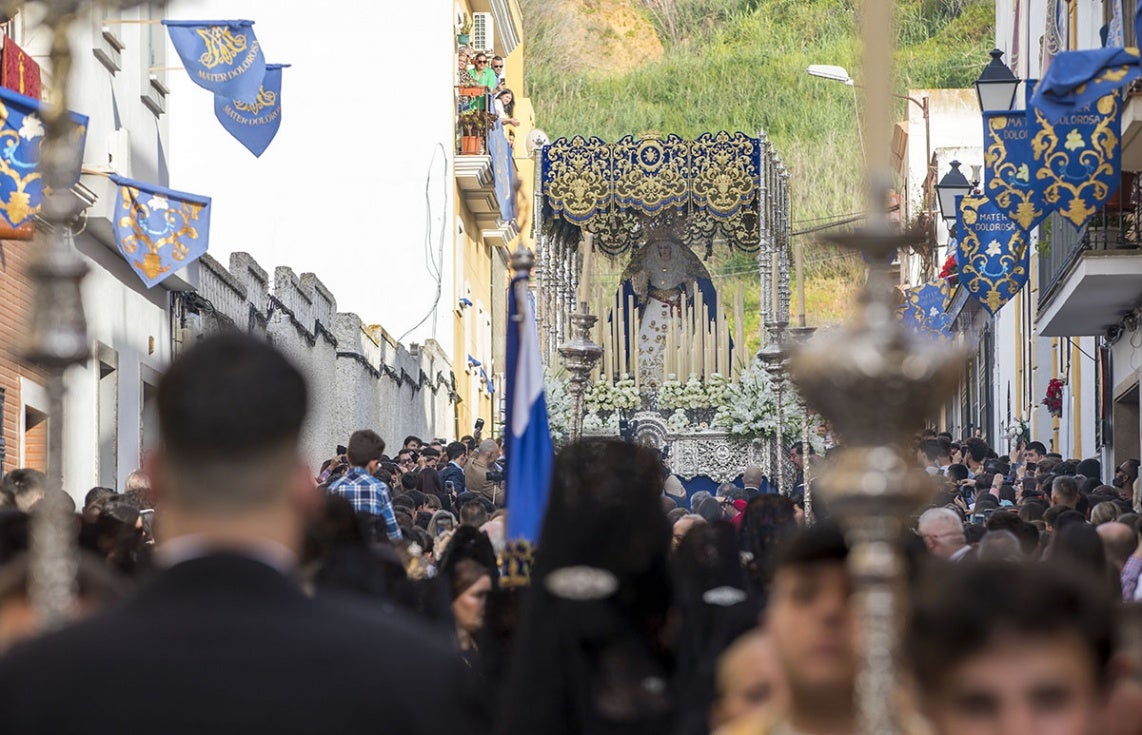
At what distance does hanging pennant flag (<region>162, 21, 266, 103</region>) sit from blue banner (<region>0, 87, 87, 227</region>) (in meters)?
5.10

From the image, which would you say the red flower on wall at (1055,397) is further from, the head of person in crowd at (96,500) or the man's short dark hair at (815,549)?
the man's short dark hair at (815,549)

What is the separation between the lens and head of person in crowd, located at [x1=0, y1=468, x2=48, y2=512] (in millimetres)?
10494

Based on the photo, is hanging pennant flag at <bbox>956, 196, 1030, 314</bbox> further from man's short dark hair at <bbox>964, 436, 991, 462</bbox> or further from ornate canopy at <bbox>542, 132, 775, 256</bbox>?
ornate canopy at <bbox>542, 132, 775, 256</bbox>

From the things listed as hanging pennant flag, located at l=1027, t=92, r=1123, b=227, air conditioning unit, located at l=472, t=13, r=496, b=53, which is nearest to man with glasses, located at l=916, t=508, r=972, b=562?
hanging pennant flag, located at l=1027, t=92, r=1123, b=227

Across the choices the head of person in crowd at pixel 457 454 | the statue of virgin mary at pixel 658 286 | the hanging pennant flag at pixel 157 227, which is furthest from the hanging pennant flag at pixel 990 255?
the hanging pennant flag at pixel 157 227

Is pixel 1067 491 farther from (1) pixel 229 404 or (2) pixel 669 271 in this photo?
(2) pixel 669 271

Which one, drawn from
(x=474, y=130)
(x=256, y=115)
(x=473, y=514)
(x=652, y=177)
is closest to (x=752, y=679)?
(x=473, y=514)

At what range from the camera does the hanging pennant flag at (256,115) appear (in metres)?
19.4

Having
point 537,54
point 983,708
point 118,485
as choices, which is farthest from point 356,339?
point 537,54

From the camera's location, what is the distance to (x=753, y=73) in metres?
84.2

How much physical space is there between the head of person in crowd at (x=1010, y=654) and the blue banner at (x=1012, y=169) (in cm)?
1373

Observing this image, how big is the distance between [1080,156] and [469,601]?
1001 cm

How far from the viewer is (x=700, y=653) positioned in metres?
5.35

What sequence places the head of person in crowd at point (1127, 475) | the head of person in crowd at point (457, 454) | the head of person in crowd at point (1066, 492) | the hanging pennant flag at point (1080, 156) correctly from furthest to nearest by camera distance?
the head of person in crowd at point (457, 454)
the head of person in crowd at point (1127, 475)
the hanging pennant flag at point (1080, 156)
the head of person in crowd at point (1066, 492)
